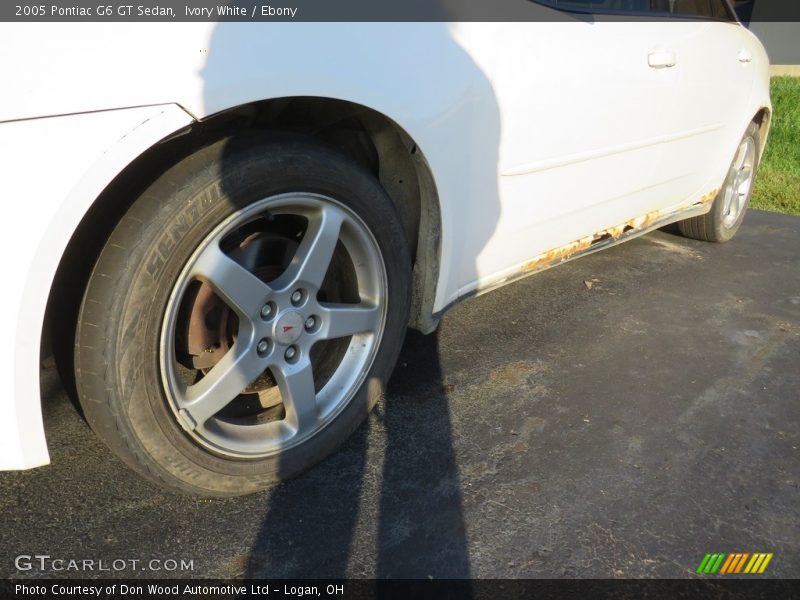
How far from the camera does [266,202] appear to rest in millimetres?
1813

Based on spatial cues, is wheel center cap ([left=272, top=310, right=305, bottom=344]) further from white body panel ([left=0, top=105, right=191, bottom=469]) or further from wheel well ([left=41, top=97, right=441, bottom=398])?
white body panel ([left=0, top=105, right=191, bottom=469])

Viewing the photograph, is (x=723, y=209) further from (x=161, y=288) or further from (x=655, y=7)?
(x=161, y=288)

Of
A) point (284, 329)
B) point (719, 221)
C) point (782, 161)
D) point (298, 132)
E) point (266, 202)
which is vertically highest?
point (298, 132)

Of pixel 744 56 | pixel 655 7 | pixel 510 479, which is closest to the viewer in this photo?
pixel 510 479

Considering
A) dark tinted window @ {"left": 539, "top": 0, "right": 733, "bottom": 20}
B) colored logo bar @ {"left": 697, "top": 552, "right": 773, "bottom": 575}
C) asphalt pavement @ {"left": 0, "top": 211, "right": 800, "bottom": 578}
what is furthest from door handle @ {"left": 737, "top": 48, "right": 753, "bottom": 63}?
colored logo bar @ {"left": 697, "top": 552, "right": 773, "bottom": 575}

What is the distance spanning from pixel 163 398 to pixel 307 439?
1.64 ft

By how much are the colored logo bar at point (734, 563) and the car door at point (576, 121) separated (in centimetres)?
115

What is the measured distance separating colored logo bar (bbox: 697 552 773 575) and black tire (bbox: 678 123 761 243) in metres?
2.84

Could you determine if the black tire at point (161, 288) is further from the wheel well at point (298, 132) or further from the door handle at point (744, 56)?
the door handle at point (744, 56)

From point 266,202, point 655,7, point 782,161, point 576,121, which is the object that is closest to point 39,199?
point 266,202

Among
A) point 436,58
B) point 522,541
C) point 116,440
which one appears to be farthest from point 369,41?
point 522,541

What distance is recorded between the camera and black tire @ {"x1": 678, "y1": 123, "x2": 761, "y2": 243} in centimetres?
433

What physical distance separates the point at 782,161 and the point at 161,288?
23.6ft

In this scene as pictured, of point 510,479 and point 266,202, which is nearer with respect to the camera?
point 266,202
